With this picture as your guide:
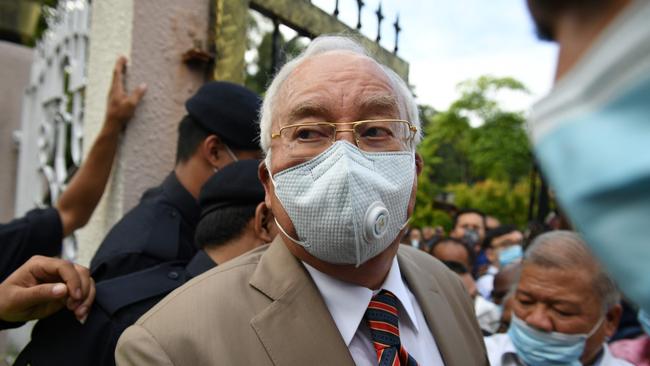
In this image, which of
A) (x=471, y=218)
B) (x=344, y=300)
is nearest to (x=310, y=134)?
(x=344, y=300)

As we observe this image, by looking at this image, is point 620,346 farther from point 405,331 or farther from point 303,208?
point 303,208

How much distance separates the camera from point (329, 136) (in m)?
1.56

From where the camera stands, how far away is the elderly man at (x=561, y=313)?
2.23 meters

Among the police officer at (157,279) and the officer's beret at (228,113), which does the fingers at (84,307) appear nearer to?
the police officer at (157,279)

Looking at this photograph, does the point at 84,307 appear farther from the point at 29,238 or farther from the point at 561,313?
the point at 561,313

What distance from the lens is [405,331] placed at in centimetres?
165

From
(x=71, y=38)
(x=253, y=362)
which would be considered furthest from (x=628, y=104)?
(x=71, y=38)

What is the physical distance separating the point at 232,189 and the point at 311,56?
2.22ft

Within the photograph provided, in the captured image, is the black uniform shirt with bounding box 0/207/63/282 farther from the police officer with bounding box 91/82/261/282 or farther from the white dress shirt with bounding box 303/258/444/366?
the white dress shirt with bounding box 303/258/444/366

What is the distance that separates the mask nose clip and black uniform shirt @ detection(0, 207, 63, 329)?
61.4 inches

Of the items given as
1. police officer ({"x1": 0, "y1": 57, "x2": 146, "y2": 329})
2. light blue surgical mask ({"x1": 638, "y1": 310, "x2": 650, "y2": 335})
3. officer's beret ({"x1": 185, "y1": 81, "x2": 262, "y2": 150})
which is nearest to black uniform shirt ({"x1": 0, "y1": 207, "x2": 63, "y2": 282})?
police officer ({"x1": 0, "y1": 57, "x2": 146, "y2": 329})

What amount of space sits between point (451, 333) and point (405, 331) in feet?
0.60

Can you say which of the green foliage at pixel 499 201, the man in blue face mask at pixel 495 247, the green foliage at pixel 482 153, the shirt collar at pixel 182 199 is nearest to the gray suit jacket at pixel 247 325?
the shirt collar at pixel 182 199

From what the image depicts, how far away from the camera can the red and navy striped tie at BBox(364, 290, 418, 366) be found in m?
1.43
